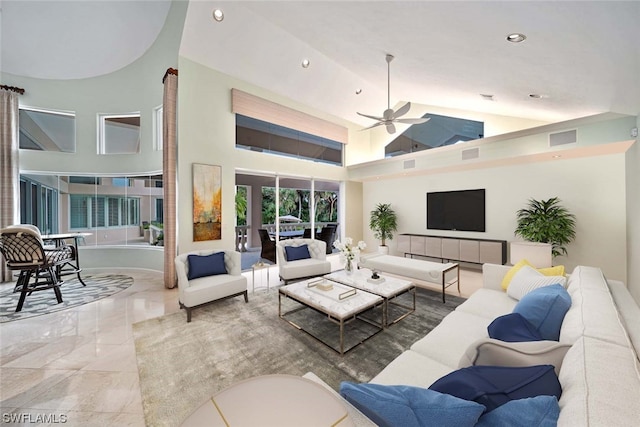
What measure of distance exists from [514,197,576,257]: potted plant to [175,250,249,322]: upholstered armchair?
5099mm

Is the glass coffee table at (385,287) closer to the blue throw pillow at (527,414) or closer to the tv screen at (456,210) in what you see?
the blue throw pillow at (527,414)

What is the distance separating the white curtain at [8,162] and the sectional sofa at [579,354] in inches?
270

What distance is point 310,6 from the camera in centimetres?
311

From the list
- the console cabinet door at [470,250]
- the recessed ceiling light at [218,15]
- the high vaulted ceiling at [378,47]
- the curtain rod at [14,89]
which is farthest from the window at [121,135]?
the console cabinet door at [470,250]

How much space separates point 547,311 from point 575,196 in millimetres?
4333

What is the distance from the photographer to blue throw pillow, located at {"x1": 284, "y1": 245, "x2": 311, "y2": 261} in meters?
4.52

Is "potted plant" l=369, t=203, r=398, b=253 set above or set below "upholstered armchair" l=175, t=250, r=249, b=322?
above

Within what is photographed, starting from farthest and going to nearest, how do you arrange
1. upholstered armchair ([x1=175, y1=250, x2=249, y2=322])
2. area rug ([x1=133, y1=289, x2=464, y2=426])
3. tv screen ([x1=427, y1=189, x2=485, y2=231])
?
tv screen ([x1=427, y1=189, x2=485, y2=231])
upholstered armchair ([x1=175, y1=250, x2=249, y2=322])
area rug ([x1=133, y1=289, x2=464, y2=426])

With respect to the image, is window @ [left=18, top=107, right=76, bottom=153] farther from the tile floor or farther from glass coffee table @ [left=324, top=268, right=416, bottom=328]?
glass coffee table @ [left=324, top=268, right=416, bottom=328]

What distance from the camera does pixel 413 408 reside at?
81cm

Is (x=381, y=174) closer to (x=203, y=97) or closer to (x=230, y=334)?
(x=203, y=97)

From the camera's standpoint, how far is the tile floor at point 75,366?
175 cm

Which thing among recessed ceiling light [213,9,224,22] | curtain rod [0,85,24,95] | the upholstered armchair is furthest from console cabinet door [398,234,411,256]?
curtain rod [0,85,24,95]

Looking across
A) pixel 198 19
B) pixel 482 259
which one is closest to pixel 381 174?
pixel 482 259
